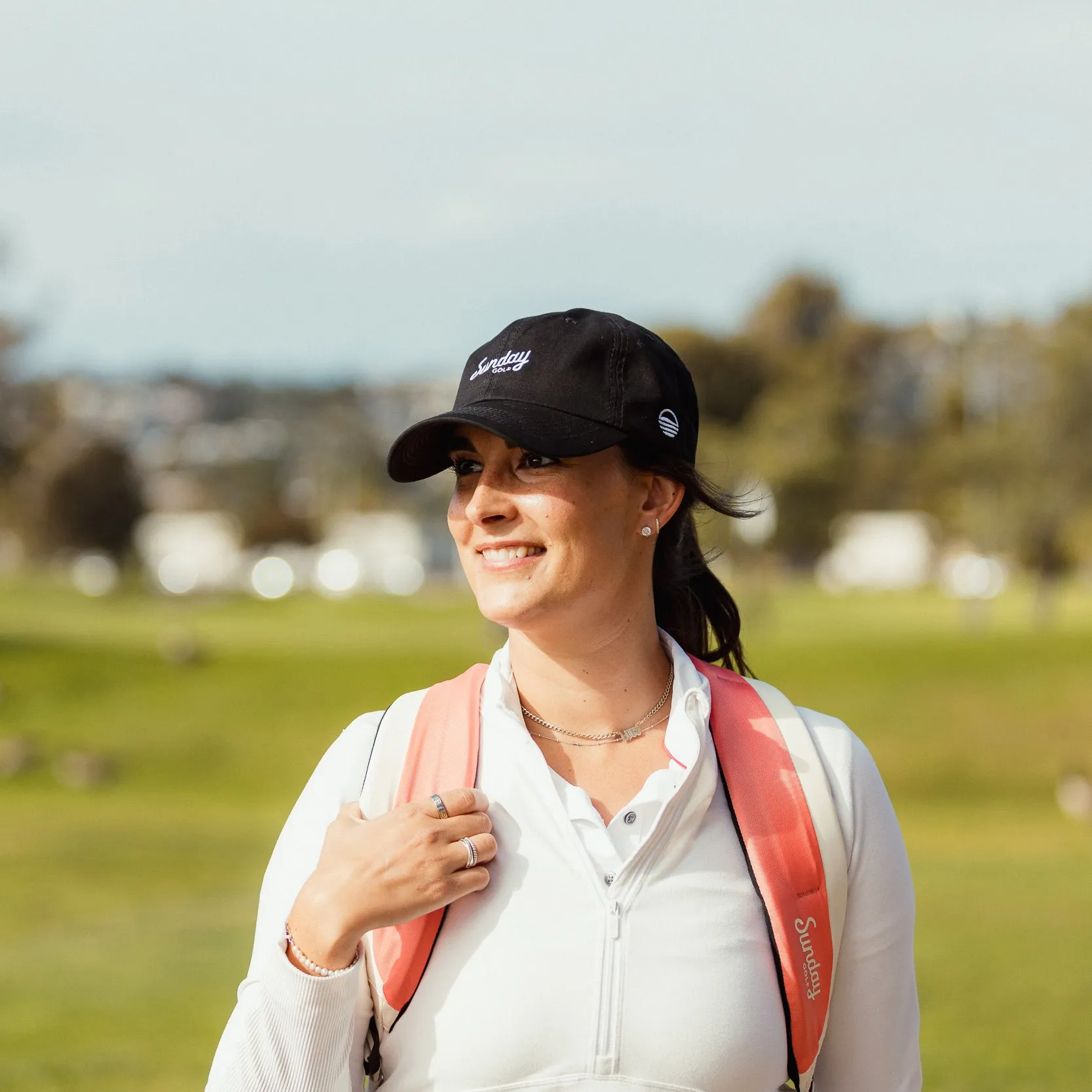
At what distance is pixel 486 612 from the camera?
53.1 inches

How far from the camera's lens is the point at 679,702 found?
1.42 m

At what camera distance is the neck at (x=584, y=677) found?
1409mm

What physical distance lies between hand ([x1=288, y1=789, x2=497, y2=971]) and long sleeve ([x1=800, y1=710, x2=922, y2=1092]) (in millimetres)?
356

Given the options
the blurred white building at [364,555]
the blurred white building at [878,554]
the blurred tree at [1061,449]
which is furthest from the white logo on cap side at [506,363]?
the blurred white building at [364,555]

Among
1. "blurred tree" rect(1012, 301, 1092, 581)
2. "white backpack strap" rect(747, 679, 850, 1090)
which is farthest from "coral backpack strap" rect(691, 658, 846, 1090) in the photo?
"blurred tree" rect(1012, 301, 1092, 581)

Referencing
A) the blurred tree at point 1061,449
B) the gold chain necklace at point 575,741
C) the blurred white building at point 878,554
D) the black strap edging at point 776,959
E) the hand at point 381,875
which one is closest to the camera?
the hand at point 381,875

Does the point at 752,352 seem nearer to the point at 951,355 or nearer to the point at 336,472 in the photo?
the point at 951,355

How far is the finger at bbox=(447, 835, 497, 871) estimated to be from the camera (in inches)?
48.3

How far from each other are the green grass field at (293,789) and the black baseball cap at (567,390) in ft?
13.0

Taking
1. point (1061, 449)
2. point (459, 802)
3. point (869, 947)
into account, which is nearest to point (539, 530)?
point (459, 802)

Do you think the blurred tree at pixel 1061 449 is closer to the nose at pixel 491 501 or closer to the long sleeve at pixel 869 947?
the long sleeve at pixel 869 947

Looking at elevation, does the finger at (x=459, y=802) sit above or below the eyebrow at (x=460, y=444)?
below

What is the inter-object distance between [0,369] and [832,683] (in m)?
10.8

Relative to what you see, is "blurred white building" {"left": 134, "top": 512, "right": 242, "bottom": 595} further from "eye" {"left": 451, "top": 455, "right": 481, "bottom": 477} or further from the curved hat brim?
the curved hat brim
